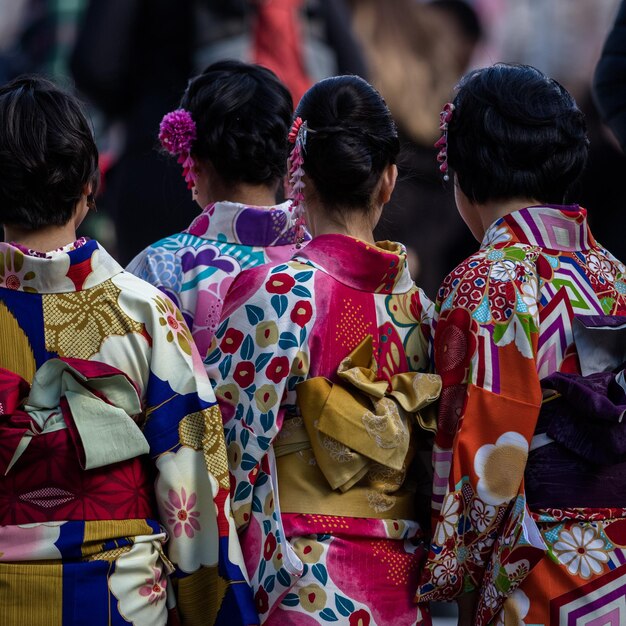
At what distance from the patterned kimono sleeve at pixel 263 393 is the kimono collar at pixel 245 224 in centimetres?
62

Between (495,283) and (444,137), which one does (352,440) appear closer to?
(495,283)

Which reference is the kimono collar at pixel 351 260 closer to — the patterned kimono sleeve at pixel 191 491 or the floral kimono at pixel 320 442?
the floral kimono at pixel 320 442

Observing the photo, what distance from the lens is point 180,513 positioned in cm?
209

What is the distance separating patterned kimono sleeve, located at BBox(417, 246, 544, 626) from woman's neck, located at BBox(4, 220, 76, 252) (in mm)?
846

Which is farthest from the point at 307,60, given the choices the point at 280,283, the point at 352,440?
the point at 352,440

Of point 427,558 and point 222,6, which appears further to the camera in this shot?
point 222,6

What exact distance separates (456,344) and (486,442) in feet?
0.72

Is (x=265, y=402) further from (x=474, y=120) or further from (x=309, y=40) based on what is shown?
(x=309, y=40)

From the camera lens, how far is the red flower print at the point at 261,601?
2080mm

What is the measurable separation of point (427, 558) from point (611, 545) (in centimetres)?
38

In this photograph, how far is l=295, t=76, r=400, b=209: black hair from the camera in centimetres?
226

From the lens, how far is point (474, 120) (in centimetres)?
234

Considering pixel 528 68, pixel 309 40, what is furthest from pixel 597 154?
pixel 528 68

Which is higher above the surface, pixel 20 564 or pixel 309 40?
pixel 309 40
